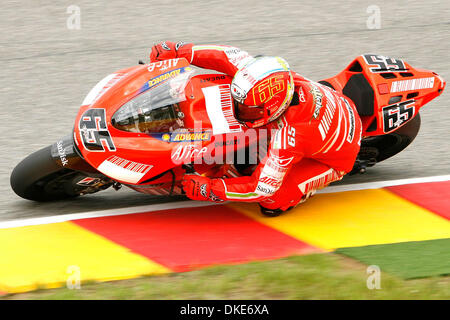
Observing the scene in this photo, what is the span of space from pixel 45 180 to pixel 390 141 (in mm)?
2639

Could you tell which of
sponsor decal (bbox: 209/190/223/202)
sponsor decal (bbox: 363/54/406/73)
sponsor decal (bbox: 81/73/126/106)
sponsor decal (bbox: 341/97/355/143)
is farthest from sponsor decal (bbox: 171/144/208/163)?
sponsor decal (bbox: 363/54/406/73)

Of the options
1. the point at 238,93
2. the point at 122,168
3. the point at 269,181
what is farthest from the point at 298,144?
the point at 122,168

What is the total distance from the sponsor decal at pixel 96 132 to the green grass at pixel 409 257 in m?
1.65

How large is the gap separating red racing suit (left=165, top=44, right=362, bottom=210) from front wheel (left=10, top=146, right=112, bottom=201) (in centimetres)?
105

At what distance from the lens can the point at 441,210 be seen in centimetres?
591

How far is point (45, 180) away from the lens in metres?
5.76

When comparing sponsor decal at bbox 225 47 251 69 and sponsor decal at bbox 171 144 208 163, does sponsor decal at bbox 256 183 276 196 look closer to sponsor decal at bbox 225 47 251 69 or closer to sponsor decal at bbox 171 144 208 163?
sponsor decal at bbox 171 144 208 163

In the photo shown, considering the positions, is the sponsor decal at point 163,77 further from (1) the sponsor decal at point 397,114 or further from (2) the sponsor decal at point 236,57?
(1) the sponsor decal at point 397,114

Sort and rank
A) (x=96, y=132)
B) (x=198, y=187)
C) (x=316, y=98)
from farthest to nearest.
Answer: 1. (x=316, y=98)
2. (x=198, y=187)
3. (x=96, y=132)

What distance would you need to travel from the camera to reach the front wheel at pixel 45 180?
18.6 ft

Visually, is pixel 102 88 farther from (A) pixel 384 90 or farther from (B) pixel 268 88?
(A) pixel 384 90

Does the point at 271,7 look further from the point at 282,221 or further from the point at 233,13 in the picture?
the point at 282,221

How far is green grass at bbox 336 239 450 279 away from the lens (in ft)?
16.2

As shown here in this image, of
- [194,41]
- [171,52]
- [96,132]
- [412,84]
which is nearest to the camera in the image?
[96,132]
